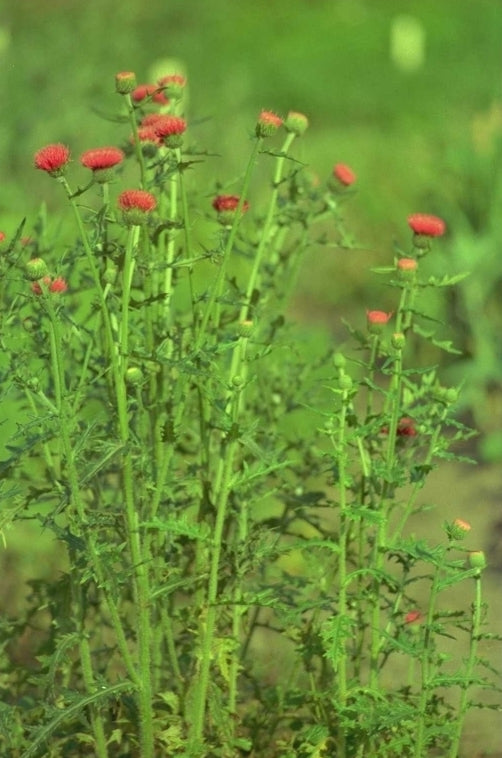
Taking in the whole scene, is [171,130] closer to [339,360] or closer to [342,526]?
[339,360]

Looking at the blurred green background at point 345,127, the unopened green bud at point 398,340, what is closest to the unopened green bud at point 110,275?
the blurred green background at point 345,127

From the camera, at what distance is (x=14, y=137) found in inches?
211

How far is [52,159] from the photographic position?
1.87m

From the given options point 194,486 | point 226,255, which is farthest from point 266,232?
point 194,486

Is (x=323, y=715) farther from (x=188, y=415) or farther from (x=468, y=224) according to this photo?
(x=468, y=224)

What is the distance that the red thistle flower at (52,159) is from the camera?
187 centimetres

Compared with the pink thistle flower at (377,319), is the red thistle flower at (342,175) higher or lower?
higher

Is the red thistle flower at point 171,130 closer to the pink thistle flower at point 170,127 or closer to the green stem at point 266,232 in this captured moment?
the pink thistle flower at point 170,127

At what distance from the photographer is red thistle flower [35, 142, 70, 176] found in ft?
6.12

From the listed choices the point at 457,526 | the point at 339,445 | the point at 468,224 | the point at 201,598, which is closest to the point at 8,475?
the point at 201,598

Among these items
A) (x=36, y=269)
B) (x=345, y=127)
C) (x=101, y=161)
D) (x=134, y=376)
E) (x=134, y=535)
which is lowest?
(x=345, y=127)

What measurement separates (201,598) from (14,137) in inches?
136

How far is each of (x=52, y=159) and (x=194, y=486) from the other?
0.61m

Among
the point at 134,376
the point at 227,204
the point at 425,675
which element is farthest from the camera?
the point at 227,204
